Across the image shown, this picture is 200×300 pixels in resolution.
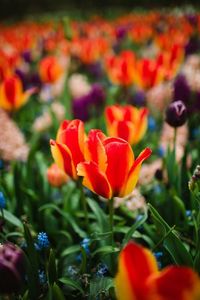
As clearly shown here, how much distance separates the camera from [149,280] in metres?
0.79

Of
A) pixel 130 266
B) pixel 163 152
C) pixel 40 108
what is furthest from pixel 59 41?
pixel 130 266

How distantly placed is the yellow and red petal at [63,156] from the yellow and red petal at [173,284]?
2.29ft

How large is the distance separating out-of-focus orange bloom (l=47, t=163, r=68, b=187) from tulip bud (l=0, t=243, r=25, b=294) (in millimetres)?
1041

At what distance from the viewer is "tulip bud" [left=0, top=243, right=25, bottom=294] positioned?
3.02 feet

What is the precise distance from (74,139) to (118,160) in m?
0.23

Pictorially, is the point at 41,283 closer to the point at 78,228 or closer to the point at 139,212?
the point at 78,228

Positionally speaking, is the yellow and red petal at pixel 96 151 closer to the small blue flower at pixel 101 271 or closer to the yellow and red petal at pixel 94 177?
the yellow and red petal at pixel 94 177

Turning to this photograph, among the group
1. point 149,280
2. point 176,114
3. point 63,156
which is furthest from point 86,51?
point 149,280

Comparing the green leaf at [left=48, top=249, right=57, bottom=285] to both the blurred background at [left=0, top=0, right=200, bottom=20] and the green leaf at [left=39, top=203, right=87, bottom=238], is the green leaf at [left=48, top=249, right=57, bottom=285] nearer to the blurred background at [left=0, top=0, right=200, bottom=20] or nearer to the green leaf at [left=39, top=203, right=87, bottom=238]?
the green leaf at [left=39, top=203, right=87, bottom=238]

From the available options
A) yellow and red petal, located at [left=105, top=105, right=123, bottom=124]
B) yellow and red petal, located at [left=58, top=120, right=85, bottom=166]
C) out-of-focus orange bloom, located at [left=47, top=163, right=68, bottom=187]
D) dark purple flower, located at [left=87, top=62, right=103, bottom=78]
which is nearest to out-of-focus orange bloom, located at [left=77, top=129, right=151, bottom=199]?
yellow and red petal, located at [left=58, top=120, right=85, bottom=166]

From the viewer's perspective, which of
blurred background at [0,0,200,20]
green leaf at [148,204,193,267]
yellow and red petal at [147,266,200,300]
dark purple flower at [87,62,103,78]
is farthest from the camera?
blurred background at [0,0,200,20]

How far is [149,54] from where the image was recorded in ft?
18.4

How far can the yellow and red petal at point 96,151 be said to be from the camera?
3.99ft

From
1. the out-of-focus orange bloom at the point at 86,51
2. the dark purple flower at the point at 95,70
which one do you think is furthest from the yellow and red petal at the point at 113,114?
the dark purple flower at the point at 95,70
